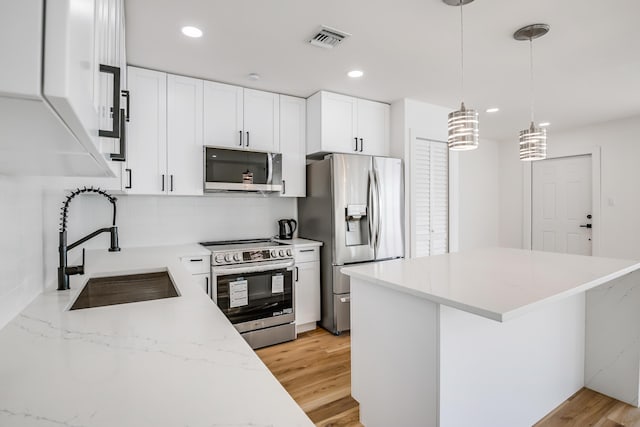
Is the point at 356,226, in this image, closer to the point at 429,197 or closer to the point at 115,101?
the point at 429,197

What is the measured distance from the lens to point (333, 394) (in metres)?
2.22

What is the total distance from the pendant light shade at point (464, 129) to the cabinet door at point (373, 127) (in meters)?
1.66

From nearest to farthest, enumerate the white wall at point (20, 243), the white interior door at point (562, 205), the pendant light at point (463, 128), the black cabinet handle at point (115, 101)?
the black cabinet handle at point (115, 101), the white wall at point (20, 243), the pendant light at point (463, 128), the white interior door at point (562, 205)

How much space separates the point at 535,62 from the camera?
273 centimetres

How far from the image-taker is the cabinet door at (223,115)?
120 inches

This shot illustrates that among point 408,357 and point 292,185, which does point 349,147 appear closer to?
point 292,185

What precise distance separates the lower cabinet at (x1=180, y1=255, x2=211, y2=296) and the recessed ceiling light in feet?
5.39

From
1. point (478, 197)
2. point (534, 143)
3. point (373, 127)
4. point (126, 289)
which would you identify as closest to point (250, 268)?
point (126, 289)

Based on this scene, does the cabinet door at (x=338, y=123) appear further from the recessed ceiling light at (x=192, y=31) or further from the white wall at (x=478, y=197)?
the white wall at (x=478, y=197)

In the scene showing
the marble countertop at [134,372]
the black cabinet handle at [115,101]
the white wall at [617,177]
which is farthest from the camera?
the white wall at [617,177]

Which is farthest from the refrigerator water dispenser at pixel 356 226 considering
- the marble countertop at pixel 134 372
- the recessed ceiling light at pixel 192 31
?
the marble countertop at pixel 134 372

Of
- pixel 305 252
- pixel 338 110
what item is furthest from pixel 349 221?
pixel 338 110

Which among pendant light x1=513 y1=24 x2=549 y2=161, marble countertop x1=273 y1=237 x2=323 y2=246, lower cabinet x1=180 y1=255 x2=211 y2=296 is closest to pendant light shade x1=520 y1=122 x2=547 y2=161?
pendant light x1=513 y1=24 x2=549 y2=161

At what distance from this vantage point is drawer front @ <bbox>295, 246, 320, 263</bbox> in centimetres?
324
